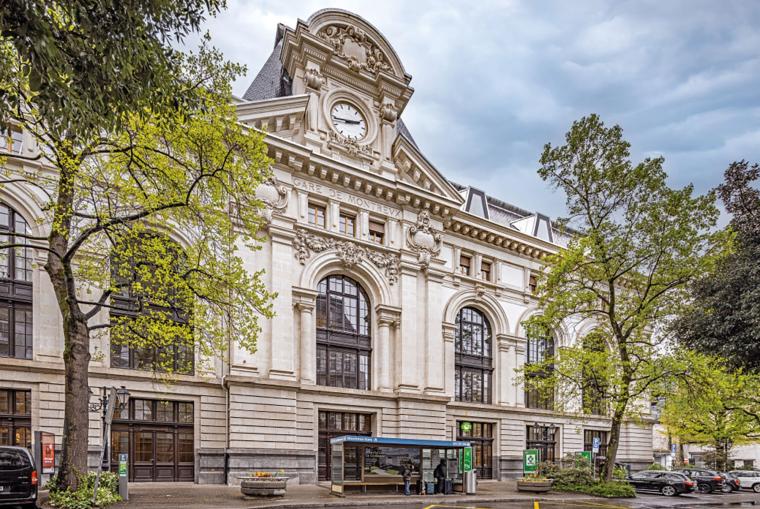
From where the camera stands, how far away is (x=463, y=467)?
1014 inches

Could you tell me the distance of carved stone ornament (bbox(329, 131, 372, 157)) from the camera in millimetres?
32031

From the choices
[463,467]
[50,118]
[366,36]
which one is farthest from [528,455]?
[50,118]

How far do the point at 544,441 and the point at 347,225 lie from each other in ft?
67.6

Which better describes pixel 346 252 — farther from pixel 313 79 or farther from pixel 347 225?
pixel 313 79

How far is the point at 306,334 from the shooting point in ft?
97.1

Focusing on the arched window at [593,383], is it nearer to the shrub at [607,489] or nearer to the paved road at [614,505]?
the shrub at [607,489]

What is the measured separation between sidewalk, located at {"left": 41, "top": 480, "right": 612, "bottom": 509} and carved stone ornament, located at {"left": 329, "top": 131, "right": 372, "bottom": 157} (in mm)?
16649

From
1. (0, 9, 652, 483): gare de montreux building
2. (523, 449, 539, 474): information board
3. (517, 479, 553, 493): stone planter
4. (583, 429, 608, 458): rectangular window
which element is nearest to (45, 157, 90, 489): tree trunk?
(0, 9, 652, 483): gare de montreux building

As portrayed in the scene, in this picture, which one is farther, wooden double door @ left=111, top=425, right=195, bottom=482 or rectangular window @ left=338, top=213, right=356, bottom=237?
rectangular window @ left=338, top=213, right=356, bottom=237

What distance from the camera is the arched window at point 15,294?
23.0 m

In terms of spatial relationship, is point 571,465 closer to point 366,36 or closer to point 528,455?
point 528,455

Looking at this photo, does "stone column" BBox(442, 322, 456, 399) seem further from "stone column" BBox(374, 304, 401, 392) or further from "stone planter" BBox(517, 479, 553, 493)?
"stone planter" BBox(517, 479, 553, 493)

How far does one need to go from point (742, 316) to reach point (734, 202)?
15.4ft

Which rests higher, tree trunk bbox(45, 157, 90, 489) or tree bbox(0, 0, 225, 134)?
tree bbox(0, 0, 225, 134)
